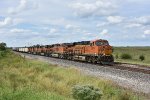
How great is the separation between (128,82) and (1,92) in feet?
34.7

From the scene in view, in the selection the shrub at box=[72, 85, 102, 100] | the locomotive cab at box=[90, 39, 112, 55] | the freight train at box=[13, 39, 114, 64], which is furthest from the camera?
the locomotive cab at box=[90, 39, 112, 55]

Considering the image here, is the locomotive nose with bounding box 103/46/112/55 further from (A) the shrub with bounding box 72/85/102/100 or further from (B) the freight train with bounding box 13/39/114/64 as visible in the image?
(A) the shrub with bounding box 72/85/102/100

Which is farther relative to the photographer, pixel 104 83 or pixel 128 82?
pixel 128 82

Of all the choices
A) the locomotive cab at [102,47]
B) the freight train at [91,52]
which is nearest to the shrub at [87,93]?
the freight train at [91,52]

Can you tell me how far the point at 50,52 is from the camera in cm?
6962

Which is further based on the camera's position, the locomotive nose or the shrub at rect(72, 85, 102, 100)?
the locomotive nose

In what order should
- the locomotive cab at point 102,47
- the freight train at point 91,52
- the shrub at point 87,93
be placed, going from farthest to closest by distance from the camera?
the locomotive cab at point 102,47 → the freight train at point 91,52 → the shrub at point 87,93

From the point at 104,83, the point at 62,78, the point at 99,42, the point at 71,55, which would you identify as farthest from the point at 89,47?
the point at 104,83

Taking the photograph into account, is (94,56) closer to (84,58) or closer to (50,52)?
(84,58)

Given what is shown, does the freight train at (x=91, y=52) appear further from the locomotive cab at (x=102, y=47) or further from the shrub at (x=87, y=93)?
the shrub at (x=87, y=93)

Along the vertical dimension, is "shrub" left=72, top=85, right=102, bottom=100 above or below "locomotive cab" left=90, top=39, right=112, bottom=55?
below

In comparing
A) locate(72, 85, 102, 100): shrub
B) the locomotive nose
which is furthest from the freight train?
→ locate(72, 85, 102, 100): shrub

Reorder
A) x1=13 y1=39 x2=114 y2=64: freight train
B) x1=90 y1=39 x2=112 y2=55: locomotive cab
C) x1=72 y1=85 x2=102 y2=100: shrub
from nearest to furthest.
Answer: x1=72 y1=85 x2=102 y2=100: shrub
x1=13 y1=39 x2=114 y2=64: freight train
x1=90 y1=39 x2=112 y2=55: locomotive cab

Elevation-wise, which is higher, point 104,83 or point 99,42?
point 99,42
